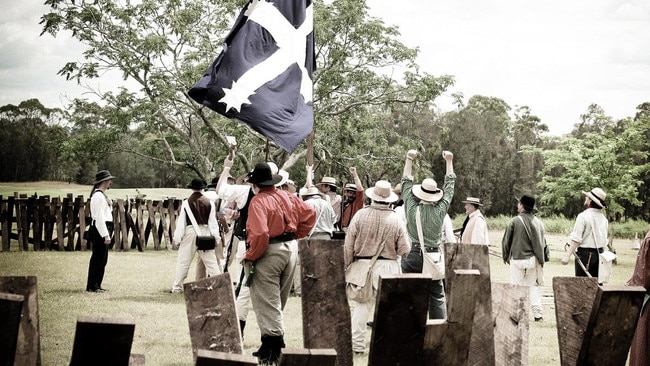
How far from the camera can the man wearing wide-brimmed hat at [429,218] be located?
312 inches

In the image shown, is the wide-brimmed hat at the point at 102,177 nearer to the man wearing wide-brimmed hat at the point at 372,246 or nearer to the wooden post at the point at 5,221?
the man wearing wide-brimmed hat at the point at 372,246

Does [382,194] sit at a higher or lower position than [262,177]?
lower

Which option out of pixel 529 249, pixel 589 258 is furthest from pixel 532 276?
pixel 589 258

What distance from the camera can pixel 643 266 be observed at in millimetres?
4297

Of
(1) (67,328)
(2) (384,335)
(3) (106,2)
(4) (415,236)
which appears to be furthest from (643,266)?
(3) (106,2)

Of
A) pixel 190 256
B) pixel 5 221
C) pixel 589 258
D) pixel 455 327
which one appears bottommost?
pixel 190 256

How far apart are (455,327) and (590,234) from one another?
8.56 meters

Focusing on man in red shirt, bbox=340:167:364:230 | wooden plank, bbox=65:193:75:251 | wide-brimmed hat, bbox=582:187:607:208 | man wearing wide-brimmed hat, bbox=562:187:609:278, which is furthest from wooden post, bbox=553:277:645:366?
wooden plank, bbox=65:193:75:251

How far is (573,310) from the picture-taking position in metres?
2.98

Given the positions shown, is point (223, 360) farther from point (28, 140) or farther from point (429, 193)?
point (28, 140)

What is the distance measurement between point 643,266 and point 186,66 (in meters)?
20.1

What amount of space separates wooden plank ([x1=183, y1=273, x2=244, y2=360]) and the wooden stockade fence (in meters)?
16.0

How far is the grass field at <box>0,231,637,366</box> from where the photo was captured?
7.30 meters

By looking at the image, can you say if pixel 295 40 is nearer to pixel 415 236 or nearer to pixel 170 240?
pixel 415 236
